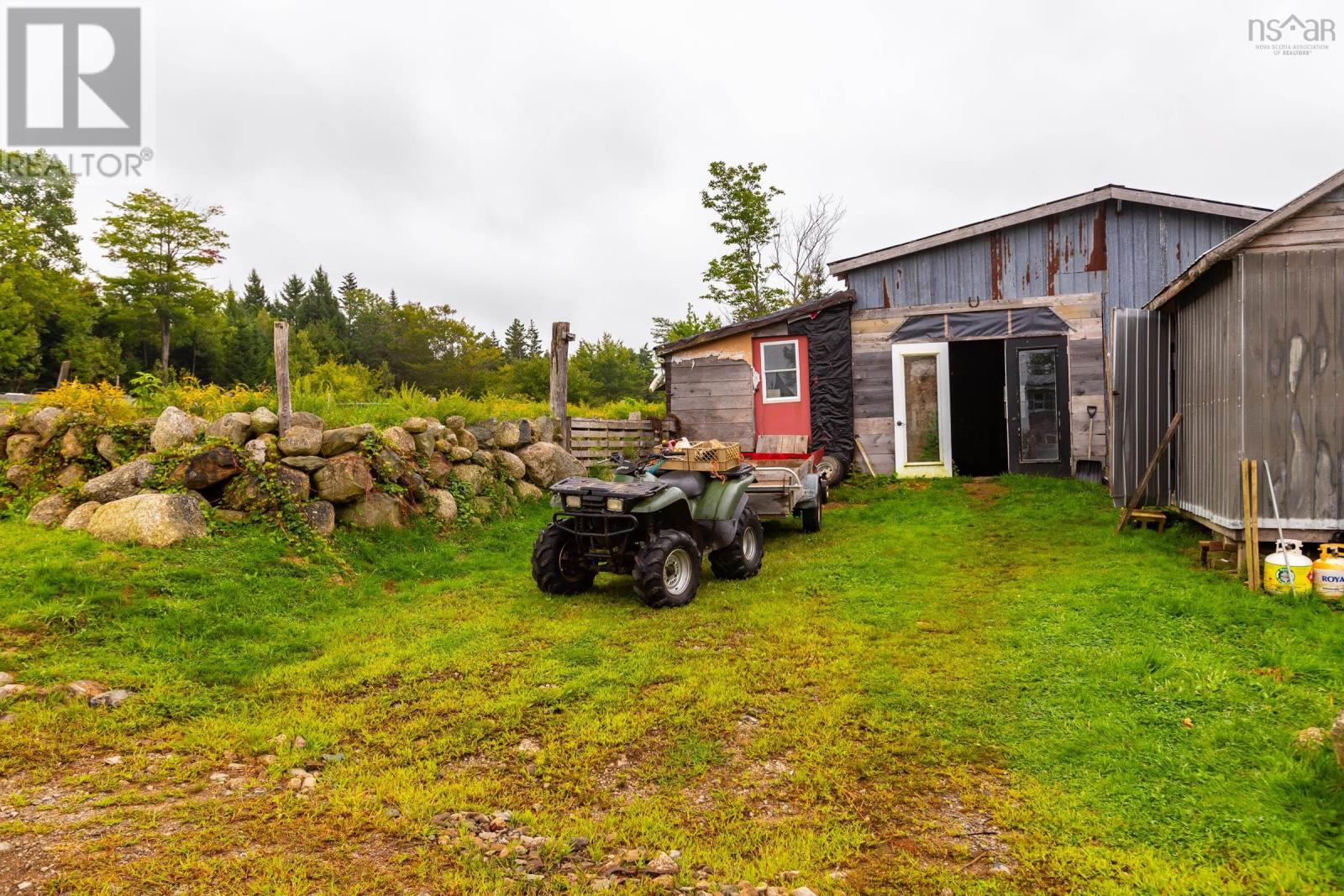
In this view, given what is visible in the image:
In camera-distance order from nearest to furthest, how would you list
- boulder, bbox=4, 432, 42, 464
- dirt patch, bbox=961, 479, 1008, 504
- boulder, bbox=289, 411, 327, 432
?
boulder, bbox=4, 432, 42, 464, boulder, bbox=289, 411, 327, 432, dirt patch, bbox=961, 479, 1008, 504

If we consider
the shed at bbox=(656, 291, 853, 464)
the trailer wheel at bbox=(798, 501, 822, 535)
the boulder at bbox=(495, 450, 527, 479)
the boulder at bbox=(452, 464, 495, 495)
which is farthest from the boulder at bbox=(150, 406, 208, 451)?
the shed at bbox=(656, 291, 853, 464)

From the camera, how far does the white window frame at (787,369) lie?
539 inches

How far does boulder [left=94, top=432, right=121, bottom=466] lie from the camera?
762 cm

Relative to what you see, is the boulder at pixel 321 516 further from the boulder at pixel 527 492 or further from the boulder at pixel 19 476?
the boulder at pixel 527 492

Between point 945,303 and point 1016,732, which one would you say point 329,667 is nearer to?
point 1016,732

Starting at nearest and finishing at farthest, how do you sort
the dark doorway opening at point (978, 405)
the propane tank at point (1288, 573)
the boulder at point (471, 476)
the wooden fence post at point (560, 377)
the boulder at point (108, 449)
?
the propane tank at point (1288, 573)
the boulder at point (108, 449)
the boulder at point (471, 476)
the wooden fence post at point (560, 377)
the dark doorway opening at point (978, 405)

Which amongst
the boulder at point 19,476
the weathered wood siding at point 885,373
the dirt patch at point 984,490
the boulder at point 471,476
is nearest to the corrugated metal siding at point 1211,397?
the dirt patch at point 984,490

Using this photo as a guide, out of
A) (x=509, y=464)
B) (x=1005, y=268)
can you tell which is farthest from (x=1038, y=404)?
(x=509, y=464)

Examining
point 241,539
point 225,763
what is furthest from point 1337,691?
point 241,539

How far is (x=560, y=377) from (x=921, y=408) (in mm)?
6394

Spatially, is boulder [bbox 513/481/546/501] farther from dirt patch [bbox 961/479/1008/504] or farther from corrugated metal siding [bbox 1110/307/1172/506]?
corrugated metal siding [bbox 1110/307/1172/506]

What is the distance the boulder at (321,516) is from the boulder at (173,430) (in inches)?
57.3

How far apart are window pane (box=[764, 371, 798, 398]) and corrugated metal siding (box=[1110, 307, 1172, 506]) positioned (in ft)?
18.8

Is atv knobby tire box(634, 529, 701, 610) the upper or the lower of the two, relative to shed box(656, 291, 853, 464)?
lower
